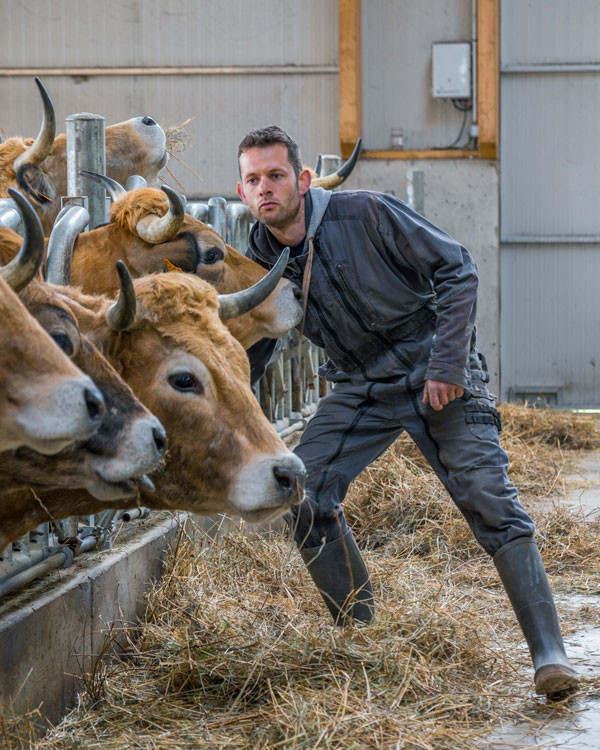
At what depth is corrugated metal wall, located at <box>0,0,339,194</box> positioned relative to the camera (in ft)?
41.5

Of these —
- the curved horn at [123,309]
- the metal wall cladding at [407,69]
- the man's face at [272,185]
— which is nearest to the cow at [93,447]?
the curved horn at [123,309]

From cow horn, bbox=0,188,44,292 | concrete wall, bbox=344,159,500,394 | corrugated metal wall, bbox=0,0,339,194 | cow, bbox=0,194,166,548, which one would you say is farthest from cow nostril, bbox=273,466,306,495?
corrugated metal wall, bbox=0,0,339,194

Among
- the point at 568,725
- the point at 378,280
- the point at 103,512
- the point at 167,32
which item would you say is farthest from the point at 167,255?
the point at 167,32

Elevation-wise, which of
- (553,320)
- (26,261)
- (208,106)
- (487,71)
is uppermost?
(487,71)

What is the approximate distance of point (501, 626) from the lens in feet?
15.2

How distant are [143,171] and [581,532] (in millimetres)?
3090

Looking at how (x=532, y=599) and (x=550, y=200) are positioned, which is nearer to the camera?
(x=532, y=599)

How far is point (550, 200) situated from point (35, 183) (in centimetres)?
816

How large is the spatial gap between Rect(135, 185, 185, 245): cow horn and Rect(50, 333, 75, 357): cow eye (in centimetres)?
172

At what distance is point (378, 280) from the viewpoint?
165 inches

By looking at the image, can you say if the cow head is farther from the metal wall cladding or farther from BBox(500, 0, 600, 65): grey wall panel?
BBox(500, 0, 600, 65): grey wall panel

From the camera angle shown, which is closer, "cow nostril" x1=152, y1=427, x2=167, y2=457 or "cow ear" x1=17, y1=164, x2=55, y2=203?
"cow nostril" x1=152, y1=427, x2=167, y2=457

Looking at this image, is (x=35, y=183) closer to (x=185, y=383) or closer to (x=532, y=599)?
(x=185, y=383)

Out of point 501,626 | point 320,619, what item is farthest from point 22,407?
point 501,626
